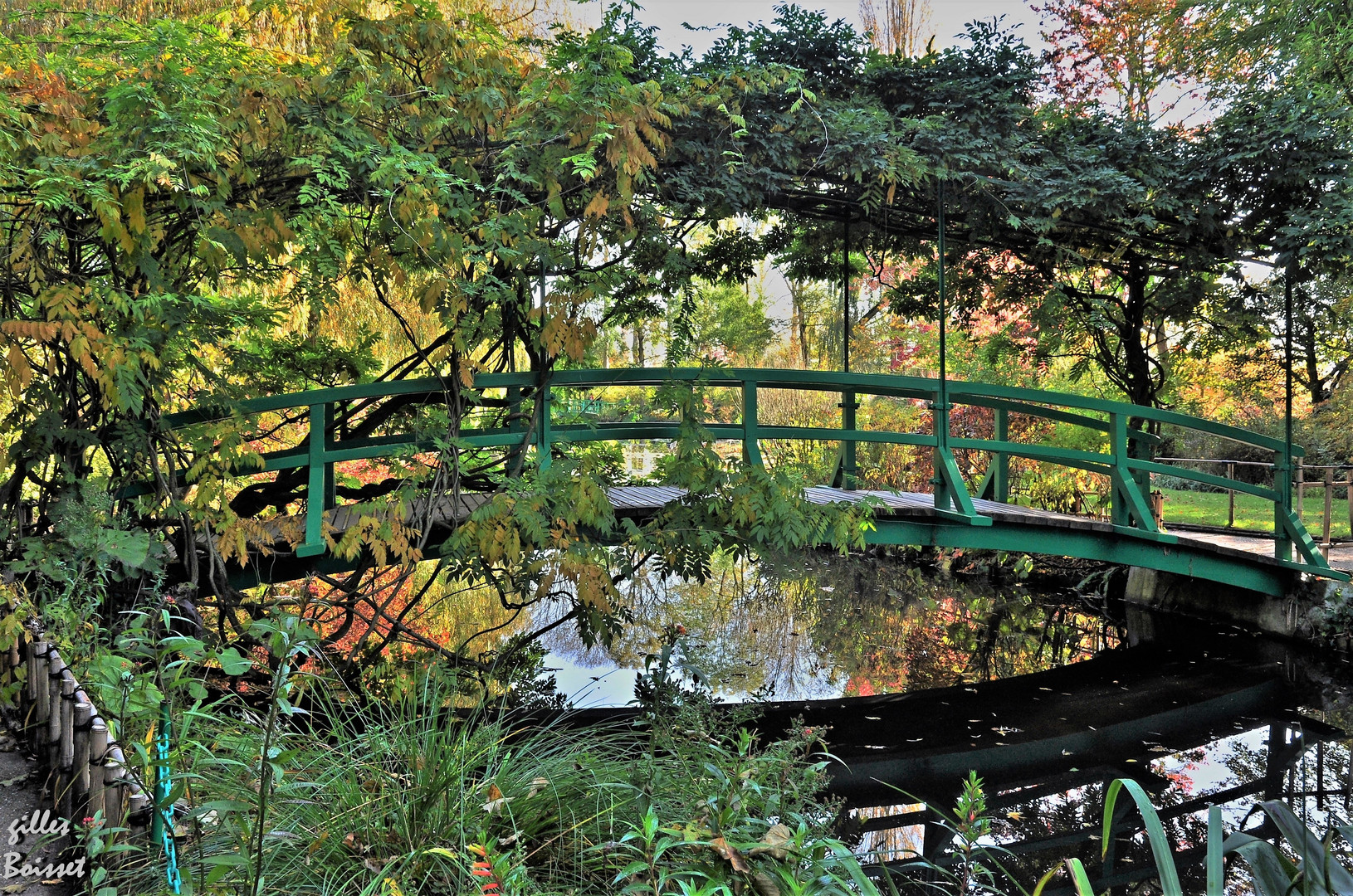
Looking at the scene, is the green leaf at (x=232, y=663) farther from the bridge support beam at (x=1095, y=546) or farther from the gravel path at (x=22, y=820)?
the bridge support beam at (x=1095, y=546)

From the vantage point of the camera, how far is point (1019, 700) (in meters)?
6.23

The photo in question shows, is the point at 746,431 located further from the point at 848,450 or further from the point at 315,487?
the point at 315,487

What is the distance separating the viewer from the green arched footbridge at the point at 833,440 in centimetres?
535

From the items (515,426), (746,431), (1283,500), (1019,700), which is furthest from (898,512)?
(1283,500)

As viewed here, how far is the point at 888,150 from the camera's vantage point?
18.9 feet

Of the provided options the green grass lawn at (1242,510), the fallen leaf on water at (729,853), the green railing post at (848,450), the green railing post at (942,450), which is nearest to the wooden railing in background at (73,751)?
the fallen leaf on water at (729,853)

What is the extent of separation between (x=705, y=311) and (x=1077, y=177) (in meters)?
10.9

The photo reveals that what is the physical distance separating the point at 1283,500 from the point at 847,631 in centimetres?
337

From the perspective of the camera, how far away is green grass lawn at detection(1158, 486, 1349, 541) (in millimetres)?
10224

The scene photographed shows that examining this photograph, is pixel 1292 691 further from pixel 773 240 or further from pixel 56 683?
pixel 56 683

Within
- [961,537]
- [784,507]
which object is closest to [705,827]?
[784,507]

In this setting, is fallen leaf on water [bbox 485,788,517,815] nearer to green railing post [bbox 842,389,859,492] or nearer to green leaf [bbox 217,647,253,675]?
green leaf [bbox 217,647,253,675]

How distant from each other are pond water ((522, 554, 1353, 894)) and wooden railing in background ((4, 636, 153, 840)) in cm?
189

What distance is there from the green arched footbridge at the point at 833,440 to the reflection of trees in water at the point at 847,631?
0.90 metres
